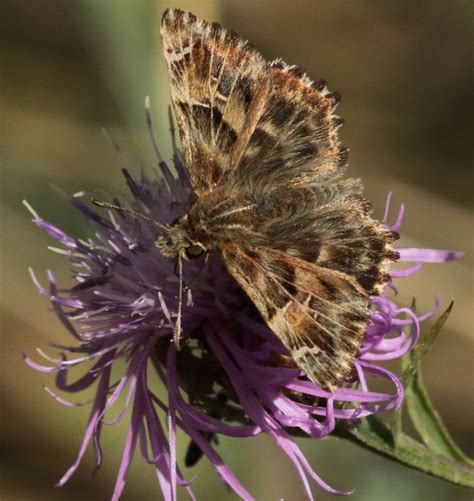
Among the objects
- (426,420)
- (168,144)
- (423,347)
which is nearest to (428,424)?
(426,420)

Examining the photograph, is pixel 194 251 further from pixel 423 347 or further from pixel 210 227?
pixel 423 347

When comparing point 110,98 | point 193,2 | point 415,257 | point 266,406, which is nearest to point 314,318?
point 266,406

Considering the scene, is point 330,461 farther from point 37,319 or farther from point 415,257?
point 37,319

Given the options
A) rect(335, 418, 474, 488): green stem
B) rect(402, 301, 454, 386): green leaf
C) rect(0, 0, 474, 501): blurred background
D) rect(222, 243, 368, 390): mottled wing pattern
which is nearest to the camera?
rect(222, 243, 368, 390): mottled wing pattern

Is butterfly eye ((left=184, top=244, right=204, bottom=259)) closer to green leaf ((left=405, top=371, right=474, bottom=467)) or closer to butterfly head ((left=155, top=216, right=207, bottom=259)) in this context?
butterfly head ((left=155, top=216, right=207, bottom=259))

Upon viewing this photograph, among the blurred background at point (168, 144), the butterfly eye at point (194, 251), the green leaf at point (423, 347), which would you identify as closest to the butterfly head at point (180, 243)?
the butterfly eye at point (194, 251)

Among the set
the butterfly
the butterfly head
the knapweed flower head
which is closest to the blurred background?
the knapweed flower head
